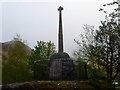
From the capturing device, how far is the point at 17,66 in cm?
2625

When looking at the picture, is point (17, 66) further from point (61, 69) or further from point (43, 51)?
point (61, 69)

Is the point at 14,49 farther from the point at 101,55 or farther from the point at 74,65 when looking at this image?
the point at 74,65

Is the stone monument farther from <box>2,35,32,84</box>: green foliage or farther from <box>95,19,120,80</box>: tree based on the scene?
<box>2,35,32,84</box>: green foliage

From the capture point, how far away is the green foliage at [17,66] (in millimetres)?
25219

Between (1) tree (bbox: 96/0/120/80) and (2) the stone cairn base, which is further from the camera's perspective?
(1) tree (bbox: 96/0/120/80)

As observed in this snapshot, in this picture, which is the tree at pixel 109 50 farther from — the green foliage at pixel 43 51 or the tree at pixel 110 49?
the green foliage at pixel 43 51

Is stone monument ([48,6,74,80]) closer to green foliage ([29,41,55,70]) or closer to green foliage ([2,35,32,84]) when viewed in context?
green foliage ([2,35,32,84])

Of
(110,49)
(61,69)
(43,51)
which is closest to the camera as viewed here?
(61,69)

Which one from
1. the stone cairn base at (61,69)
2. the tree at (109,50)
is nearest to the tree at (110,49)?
the tree at (109,50)

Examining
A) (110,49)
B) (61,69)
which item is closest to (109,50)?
(110,49)

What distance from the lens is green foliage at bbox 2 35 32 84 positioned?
993 inches

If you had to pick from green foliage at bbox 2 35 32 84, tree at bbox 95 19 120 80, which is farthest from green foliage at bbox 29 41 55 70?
tree at bbox 95 19 120 80

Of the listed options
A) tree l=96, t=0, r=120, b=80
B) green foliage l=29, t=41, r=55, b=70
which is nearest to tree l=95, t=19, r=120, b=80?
tree l=96, t=0, r=120, b=80

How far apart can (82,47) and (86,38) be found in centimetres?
101
